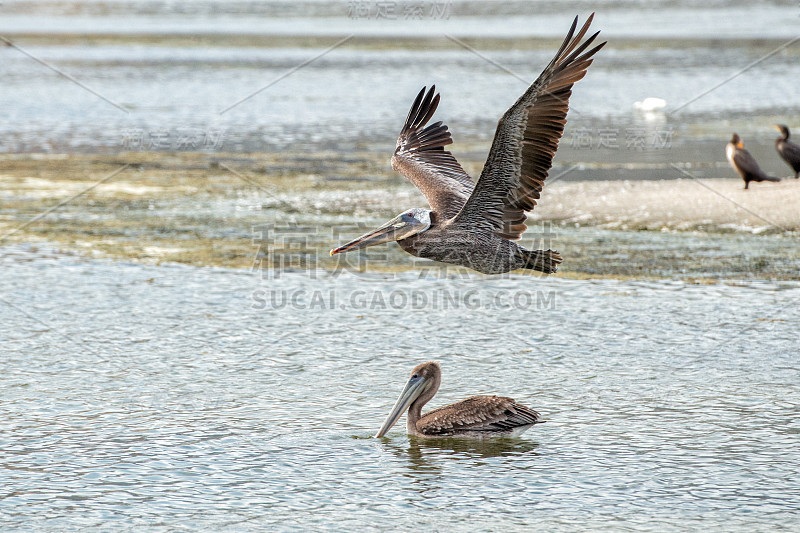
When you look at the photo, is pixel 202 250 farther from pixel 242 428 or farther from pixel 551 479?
pixel 551 479

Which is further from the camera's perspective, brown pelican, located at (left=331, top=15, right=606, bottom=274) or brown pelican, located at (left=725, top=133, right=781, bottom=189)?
brown pelican, located at (left=725, top=133, right=781, bottom=189)

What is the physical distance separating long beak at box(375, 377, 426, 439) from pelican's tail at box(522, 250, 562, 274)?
114 centimetres

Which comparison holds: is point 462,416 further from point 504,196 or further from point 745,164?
point 745,164

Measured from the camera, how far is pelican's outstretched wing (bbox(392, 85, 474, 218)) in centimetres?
772

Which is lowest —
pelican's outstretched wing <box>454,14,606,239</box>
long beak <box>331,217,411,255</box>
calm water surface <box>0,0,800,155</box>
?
long beak <box>331,217,411,255</box>

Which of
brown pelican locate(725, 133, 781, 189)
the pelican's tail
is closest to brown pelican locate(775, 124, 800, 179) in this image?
brown pelican locate(725, 133, 781, 189)

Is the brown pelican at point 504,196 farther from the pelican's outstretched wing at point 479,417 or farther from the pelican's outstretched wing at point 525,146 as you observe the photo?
the pelican's outstretched wing at point 479,417

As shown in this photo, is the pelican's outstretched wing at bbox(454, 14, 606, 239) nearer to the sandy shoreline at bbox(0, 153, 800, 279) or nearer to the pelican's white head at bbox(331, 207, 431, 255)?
the pelican's white head at bbox(331, 207, 431, 255)

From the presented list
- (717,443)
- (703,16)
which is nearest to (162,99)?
(717,443)

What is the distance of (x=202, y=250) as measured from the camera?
10.4 metres

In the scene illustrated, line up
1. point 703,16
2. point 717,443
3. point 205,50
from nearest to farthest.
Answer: point 717,443, point 205,50, point 703,16

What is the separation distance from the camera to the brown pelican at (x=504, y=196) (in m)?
6.26

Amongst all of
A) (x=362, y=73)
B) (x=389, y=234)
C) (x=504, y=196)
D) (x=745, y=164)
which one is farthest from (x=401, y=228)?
(x=362, y=73)

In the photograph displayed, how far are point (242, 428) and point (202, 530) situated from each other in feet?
4.30
